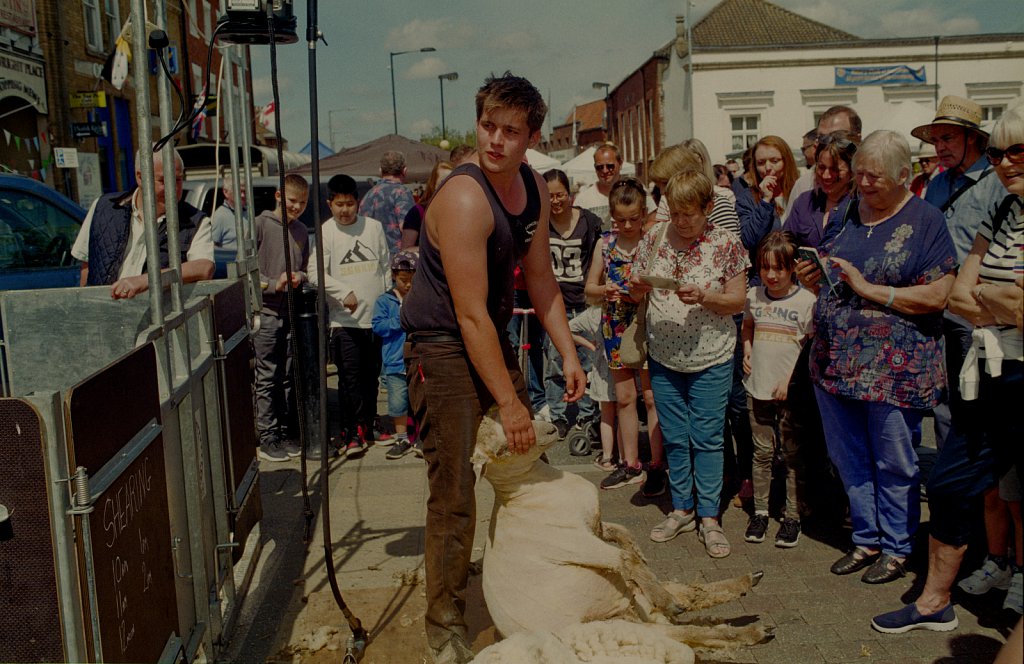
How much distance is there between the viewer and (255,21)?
4945mm

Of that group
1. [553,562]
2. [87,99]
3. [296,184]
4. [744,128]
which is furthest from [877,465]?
[744,128]

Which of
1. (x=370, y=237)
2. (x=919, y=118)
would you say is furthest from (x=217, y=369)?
(x=919, y=118)

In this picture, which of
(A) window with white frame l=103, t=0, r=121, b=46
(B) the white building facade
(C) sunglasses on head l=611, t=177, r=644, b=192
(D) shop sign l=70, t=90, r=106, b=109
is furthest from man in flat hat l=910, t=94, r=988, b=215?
(B) the white building facade

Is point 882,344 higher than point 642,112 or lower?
lower

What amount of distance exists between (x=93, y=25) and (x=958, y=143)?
22.1 meters

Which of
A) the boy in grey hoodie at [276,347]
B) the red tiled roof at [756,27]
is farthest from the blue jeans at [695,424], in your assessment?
the red tiled roof at [756,27]

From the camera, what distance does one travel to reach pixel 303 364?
23.4 feet

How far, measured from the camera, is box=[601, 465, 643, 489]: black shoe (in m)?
6.11

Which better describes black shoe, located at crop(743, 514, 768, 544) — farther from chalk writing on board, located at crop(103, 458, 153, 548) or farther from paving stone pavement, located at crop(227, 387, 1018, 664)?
chalk writing on board, located at crop(103, 458, 153, 548)

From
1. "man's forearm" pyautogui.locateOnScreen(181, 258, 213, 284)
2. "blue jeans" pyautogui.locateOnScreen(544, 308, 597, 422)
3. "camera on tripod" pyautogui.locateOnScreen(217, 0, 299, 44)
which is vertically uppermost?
"camera on tripod" pyautogui.locateOnScreen(217, 0, 299, 44)

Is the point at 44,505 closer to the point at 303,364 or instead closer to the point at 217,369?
the point at 217,369

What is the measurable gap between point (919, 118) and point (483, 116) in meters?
8.21

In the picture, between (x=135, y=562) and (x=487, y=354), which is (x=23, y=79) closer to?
(x=487, y=354)

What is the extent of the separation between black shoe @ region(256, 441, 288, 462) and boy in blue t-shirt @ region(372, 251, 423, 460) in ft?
2.63
